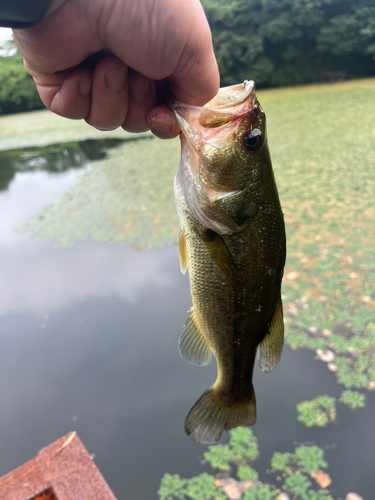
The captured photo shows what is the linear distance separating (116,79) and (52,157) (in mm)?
11208

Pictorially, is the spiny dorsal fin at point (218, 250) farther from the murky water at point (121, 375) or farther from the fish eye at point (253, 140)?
the murky water at point (121, 375)

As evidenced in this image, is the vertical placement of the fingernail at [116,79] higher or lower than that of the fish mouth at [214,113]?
higher

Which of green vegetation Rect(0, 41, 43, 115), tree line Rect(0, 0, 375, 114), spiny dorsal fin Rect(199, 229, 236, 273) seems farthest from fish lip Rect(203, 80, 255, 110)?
green vegetation Rect(0, 41, 43, 115)

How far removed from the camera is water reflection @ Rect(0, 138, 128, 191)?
10017 mm

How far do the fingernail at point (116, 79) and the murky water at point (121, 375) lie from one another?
2.16 meters

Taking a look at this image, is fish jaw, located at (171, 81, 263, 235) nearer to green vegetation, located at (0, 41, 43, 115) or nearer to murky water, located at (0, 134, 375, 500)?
murky water, located at (0, 134, 375, 500)

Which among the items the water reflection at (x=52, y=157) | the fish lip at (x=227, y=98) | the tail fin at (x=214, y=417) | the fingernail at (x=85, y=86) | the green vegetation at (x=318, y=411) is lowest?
the water reflection at (x=52, y=157)

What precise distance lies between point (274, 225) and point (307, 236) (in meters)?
3.53

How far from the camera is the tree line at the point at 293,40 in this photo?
22469 mm

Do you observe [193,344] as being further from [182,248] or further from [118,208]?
[118,208]

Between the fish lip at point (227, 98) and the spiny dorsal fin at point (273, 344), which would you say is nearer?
the fish lip at point (227, 98)

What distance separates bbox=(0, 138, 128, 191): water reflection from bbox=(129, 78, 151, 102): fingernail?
8.28 metres

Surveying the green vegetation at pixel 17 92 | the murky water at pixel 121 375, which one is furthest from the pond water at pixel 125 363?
the green vegetation at pixel 17 92

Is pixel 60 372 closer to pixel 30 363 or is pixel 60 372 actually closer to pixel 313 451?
pixel 30 363
